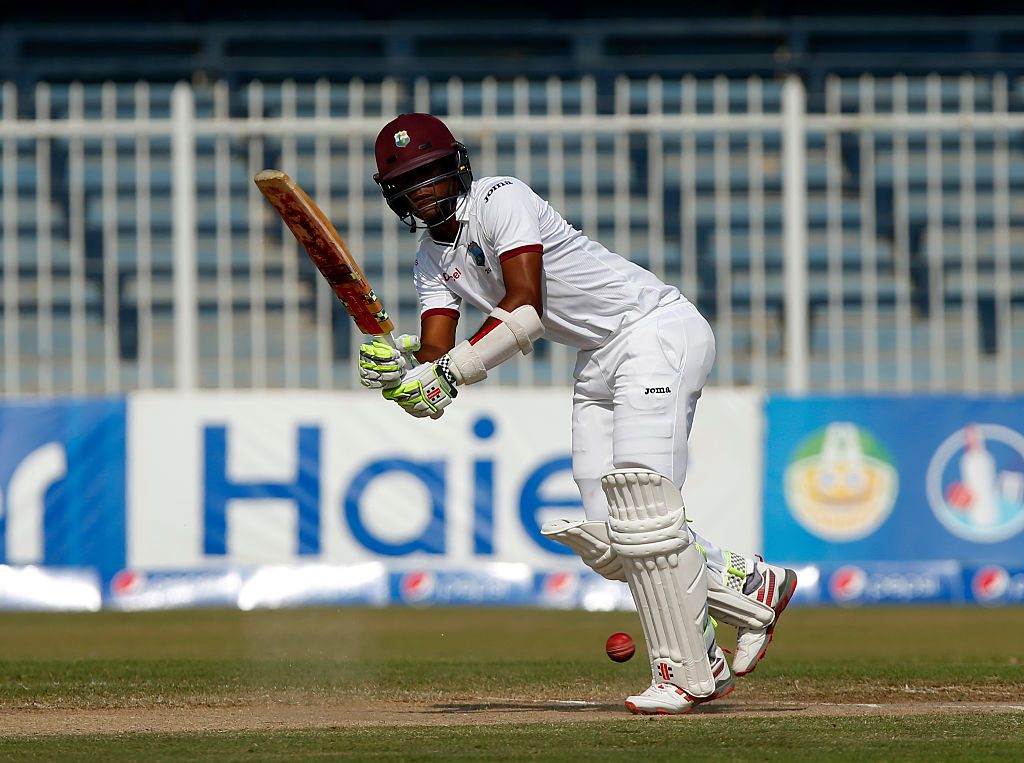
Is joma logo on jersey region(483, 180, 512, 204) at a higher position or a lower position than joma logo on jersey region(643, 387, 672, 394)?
higher

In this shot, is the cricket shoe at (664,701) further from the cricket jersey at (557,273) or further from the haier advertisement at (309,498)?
the haier advertisement at (309,498)

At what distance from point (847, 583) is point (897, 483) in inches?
25.9

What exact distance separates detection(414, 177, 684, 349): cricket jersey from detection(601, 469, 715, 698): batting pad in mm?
547

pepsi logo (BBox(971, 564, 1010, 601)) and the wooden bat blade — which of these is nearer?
the wooden bat blade

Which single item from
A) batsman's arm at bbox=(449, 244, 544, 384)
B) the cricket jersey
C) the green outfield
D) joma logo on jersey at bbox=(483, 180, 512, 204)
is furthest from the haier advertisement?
batsman's arm at bbox=(449, 244, 544, 384)

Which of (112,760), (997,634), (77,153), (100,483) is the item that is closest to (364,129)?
(77,153)

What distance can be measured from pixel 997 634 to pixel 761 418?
1.90m

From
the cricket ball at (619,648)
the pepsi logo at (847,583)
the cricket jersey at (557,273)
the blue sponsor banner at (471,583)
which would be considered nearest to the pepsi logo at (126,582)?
the blue sponsor banner at (471,583)

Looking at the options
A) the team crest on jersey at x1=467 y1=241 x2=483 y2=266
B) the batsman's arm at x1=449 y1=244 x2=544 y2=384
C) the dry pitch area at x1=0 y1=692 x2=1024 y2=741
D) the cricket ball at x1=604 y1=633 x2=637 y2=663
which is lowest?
the dry pitch area at x1=0 y1=692 x2=1024 y2=741

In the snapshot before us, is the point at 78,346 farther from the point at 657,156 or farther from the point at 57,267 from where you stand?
the point at 657,156

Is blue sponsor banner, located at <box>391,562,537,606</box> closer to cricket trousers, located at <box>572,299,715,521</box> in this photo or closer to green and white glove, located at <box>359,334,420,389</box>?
cricket trousers, located at <box>572,299,715,521</box>

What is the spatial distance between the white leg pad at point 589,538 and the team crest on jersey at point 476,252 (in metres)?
0.88

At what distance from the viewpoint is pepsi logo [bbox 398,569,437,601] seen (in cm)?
897

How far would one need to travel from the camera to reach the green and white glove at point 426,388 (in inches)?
183
